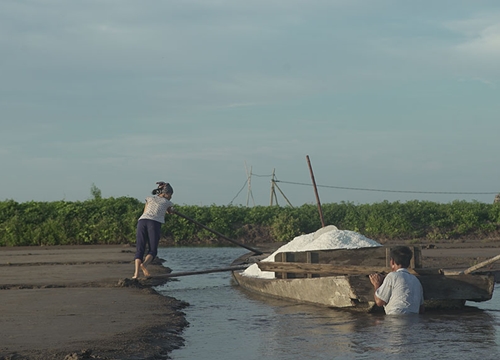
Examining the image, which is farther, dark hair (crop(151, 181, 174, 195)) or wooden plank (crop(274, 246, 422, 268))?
dark hair (crop(151, 181, 174, 195))

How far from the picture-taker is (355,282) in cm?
990

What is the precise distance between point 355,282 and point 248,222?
23.8 m

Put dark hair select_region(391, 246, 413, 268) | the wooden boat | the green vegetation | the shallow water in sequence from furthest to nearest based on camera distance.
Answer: the green vegetation, the wooden boat, dark hair select_region(391, 246, 413, 268), the shallow water

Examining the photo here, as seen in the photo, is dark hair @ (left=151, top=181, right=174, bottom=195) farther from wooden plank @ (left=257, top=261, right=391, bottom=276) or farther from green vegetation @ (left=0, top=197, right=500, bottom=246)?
green vegetation @ (left=0, top=197, right=500, bottom=246)

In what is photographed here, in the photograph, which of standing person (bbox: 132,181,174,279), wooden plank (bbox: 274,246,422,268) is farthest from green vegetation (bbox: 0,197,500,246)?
wooden plank (bbox: 274,246,422,268)

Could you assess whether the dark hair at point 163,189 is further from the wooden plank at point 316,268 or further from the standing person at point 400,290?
the standing person at point 400,290

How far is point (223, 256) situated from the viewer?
24484 mm

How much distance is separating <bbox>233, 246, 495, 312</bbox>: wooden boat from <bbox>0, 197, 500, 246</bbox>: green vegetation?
1930 cm

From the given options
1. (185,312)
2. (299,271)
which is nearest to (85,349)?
(185,312)

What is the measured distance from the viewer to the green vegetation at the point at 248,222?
3216 centimetres

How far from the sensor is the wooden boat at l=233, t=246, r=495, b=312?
393 inches

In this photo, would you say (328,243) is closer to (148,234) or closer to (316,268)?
(316,268)

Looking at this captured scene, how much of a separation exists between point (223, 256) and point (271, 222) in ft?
29.6

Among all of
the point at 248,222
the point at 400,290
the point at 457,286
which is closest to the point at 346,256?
the point at 457,286
